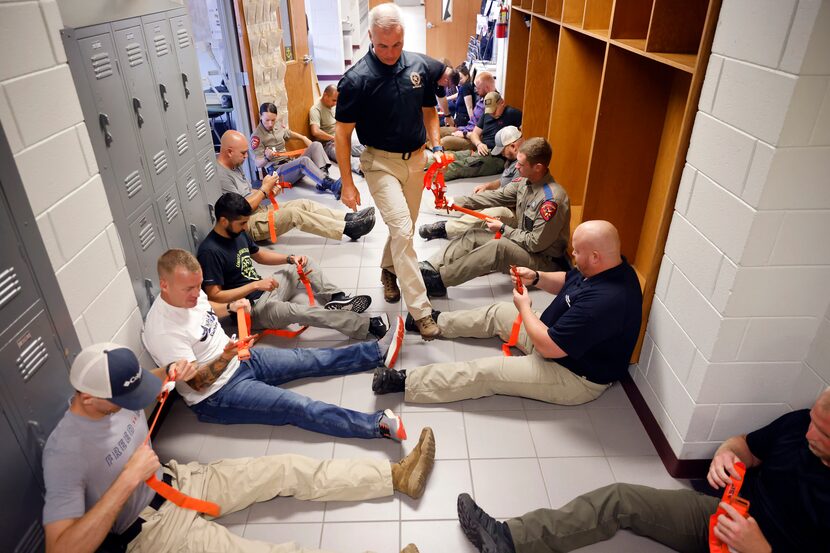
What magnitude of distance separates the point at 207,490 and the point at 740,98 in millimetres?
2662

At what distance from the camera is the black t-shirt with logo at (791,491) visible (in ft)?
5.81

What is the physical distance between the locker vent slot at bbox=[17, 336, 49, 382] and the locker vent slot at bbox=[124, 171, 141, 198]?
110cm

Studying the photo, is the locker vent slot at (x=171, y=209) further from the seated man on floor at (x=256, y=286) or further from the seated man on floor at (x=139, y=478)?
the seated man on floor at (x=139, y=478)

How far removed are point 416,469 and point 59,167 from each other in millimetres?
1982

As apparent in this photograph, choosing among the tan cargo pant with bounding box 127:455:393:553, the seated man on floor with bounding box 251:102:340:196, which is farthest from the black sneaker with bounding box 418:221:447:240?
the tan cargo pant with bounding box 127:455:393:553

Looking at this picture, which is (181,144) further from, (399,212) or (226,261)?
(399,212)

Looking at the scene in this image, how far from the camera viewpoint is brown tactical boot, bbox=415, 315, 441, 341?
3459 millimetres

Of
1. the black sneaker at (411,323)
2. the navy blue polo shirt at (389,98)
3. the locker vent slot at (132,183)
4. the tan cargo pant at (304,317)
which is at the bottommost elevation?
the black sneaker at (411,323)

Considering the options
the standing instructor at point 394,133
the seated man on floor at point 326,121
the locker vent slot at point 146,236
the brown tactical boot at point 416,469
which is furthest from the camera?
the seated man on floor at point 326,121

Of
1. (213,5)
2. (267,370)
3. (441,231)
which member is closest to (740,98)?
(267,370)

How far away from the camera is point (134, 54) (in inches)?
114

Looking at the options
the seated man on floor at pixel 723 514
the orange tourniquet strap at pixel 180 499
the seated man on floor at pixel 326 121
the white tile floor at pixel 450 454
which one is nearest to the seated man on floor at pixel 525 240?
the white tile floor at pixel 450 454

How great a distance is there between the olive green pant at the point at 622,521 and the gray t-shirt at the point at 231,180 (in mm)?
3338

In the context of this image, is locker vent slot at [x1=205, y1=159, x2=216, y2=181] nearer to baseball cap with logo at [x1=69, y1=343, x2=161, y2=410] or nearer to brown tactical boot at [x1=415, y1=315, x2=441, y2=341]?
brown tactical boot at [x1=415, y1=315, x2=441, y2=341]
